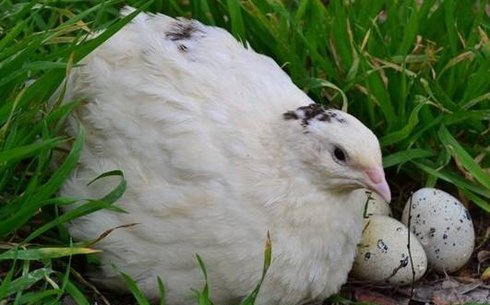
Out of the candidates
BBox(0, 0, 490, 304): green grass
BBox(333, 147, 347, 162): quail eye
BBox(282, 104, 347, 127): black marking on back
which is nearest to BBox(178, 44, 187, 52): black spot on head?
BBox(0, 0, 490, 304): green grass

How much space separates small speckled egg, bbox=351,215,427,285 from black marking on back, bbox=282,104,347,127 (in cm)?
41

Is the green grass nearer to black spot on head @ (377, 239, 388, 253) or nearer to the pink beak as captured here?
black spot on head @ (377, 239, 388, 253)

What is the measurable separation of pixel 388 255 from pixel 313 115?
48cm

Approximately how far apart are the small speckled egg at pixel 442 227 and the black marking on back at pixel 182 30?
0.76 metres

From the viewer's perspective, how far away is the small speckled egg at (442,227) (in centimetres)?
308

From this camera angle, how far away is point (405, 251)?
3014 mm

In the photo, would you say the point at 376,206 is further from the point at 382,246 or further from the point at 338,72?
the point at 338,72

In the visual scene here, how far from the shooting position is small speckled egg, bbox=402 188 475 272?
308cm

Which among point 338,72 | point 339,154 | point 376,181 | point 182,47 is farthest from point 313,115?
point 338,72

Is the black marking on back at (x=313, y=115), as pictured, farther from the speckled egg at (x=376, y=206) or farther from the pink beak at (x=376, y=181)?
the speckled egg at (x=376, y=206)

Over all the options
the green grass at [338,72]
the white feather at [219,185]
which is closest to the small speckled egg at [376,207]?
the green grass at [338,72]

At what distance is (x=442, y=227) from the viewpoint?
309cm

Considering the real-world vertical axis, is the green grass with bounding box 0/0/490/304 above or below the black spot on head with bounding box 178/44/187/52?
below

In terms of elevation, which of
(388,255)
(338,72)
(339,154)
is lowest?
(388,255)
